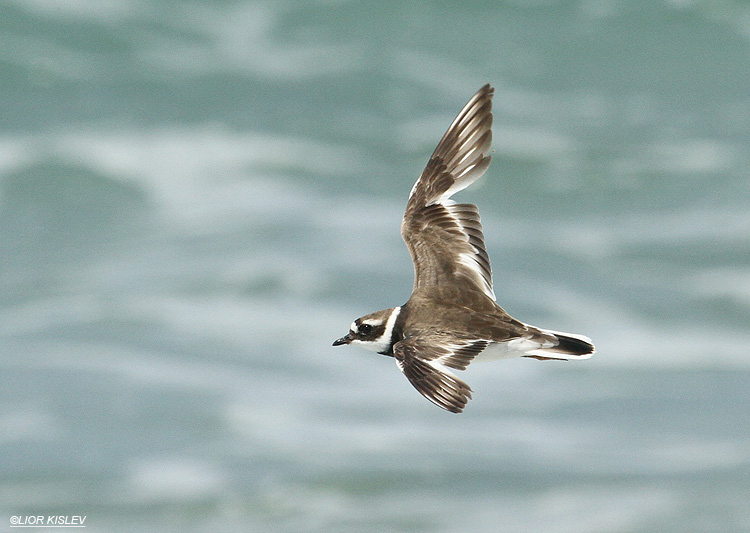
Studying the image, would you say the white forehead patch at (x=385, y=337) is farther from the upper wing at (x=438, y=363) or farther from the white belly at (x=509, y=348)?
the white belly at (x=509, y=348)

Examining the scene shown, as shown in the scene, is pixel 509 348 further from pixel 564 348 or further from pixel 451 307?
pixel 451 307

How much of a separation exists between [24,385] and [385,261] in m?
4.83

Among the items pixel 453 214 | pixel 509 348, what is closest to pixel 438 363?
pixel 509 348

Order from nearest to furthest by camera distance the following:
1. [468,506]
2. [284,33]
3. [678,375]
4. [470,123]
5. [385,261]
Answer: [470,123], [468,506], [678,375], [385,261], [284,33]

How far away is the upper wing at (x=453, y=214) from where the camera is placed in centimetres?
732

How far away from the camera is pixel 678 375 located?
13586 mm

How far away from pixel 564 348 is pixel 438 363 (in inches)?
40.3

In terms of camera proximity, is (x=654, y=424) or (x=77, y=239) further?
(x=77, y=239)

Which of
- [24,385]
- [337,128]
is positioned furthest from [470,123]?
[337,128]

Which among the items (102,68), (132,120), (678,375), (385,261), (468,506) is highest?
(102,68)

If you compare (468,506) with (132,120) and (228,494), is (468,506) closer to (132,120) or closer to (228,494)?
(228,494)

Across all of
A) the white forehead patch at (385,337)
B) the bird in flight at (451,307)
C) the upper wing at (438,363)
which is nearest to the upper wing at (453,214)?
the bird in flight at (451,307)

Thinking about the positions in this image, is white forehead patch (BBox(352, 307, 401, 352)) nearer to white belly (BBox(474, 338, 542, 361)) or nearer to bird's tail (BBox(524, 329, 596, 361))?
white belly (BBox(474, 338, 542, 361))

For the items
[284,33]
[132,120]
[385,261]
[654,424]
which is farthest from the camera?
[284,33]
